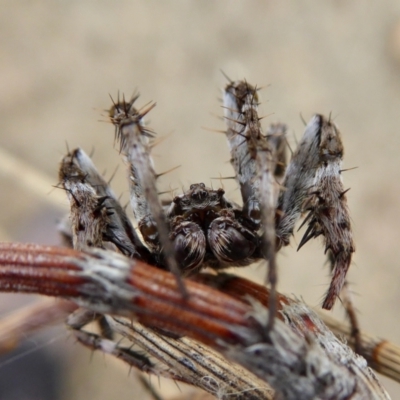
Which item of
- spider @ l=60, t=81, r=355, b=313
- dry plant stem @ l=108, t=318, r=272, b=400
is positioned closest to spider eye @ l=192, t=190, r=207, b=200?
spider @ l=60, t=81, r=355, b=313

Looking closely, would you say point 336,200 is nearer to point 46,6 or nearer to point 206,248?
point 206,248

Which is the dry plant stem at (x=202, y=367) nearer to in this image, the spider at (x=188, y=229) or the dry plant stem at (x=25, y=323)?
the spider at (x=188, y=229)

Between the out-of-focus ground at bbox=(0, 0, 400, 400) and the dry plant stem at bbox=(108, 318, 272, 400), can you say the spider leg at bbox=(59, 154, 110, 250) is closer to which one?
the dry plant stem at bbox=(108, 318, 272, 400)

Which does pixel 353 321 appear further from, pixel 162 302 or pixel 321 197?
pixel 162 302

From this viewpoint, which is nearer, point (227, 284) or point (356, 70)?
point (227, 284)

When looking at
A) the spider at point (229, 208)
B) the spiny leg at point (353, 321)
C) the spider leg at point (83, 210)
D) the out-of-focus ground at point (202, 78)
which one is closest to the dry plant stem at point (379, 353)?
the spiny leg at point (353, 321)

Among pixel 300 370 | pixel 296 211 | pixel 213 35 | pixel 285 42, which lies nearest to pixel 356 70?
pixel 285 42
